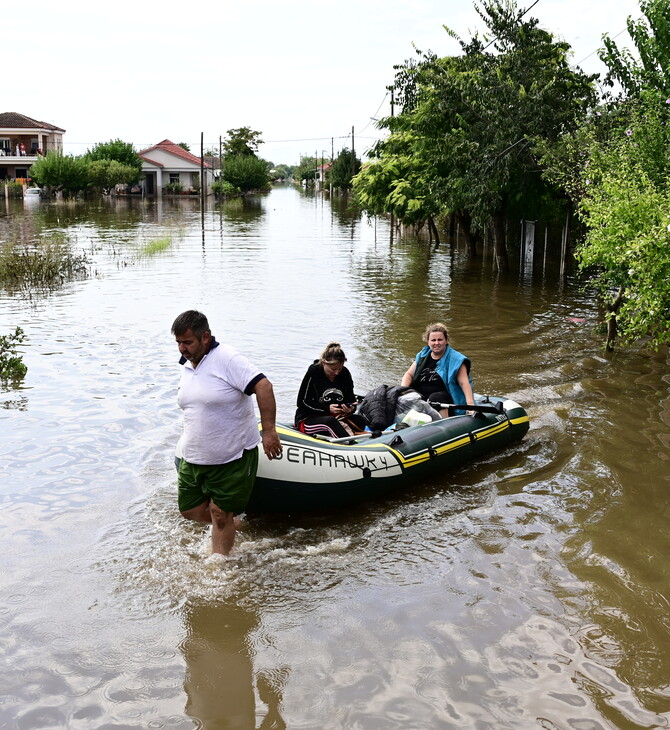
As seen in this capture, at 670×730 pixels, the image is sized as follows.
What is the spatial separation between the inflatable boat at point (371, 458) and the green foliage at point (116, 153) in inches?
3054

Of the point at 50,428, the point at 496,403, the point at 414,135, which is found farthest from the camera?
the point at 414,135

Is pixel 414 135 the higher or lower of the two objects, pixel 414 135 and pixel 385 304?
the higher

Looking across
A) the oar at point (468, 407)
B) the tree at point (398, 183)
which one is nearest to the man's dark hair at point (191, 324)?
Result: the oar at point (468, 407)

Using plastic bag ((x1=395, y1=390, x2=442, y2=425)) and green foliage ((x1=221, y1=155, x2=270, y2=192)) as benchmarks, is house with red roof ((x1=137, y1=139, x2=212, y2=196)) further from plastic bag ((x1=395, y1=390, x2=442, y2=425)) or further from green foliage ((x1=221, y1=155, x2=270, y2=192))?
plastic bag ((x1=395, y1=390, x2=442, y2=425))

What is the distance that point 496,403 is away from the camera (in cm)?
962

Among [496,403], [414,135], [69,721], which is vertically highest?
[414,135]

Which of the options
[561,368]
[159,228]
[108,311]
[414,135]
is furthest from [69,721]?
[159,228]

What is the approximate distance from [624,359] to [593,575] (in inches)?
312

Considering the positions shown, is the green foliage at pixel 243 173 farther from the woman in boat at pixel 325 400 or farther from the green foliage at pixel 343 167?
the woman in boat at pixel 325 400

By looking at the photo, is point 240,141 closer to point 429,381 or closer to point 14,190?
point 14,190

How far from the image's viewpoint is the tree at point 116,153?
8212 centimetres

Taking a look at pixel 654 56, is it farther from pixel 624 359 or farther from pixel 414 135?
pixel 414 135

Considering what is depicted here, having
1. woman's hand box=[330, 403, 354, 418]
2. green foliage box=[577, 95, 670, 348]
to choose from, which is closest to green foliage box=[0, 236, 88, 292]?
green foliage box=[577, 95, 670, 348]

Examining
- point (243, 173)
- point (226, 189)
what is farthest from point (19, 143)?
point (243, 173)
